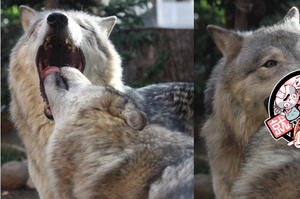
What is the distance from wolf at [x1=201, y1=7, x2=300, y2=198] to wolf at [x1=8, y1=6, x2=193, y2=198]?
20 centimetres

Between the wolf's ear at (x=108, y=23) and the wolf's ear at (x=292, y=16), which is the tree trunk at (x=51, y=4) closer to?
the wolf's ear at (x=108, y=23)

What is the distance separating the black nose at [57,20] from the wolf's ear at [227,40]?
776 mm

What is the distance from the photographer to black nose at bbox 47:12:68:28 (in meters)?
1.89

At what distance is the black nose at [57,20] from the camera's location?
1894 millimetres

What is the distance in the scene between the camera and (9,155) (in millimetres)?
3902

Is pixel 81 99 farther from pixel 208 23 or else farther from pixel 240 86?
pixel 208 23

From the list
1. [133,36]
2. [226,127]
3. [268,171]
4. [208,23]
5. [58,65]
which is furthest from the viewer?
[133,36]

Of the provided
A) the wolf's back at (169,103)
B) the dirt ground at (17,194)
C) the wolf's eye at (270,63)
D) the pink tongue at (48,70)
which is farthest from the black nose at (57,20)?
the dirt ground at (17,194)

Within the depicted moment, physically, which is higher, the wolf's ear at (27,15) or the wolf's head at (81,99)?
the wolf's ear at (27,15)

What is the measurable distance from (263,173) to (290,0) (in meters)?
0.96

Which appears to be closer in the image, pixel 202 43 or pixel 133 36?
pixel 202 43

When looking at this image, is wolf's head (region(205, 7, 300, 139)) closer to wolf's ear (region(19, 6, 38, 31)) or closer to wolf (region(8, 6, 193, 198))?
wolf (region(8, 6, 193, 198))

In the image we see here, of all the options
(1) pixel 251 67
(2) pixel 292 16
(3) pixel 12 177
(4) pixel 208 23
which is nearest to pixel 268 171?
(1) pixel 251 67

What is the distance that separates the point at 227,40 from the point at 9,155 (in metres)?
2.88
